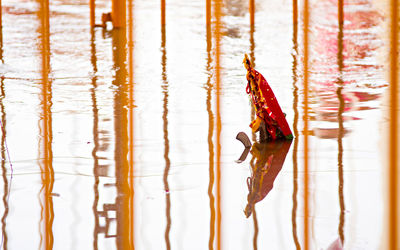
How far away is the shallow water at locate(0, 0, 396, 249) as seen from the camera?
2764mm

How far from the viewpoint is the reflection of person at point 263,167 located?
3.11 meters

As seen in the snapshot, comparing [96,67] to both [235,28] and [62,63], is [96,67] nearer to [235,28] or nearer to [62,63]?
[62,63]

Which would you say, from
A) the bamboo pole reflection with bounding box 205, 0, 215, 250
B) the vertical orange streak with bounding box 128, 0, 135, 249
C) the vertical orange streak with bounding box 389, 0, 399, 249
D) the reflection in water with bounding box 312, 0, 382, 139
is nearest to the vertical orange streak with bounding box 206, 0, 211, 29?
the bamboo pole reflection with bounding box 205, 0, 215, 250

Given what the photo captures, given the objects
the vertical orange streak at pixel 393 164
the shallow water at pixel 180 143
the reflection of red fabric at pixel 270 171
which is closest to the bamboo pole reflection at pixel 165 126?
the shallow water at pixel 180 143

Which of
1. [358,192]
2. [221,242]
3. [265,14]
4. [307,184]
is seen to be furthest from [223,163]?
[265,14]

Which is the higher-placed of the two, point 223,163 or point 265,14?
point 265,14

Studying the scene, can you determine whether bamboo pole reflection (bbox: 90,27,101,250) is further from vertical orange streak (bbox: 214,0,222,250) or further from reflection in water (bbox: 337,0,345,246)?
reflection in water (bbox: 337,0,345,246)

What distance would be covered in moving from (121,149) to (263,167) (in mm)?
696

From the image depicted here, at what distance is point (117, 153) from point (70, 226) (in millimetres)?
925

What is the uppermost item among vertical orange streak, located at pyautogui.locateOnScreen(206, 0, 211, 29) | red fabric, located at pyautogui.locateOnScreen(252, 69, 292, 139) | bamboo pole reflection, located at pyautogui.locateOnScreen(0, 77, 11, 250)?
vertical orange streak, located at pyautogui.locateOnScreen(206, 0, 211, 29)

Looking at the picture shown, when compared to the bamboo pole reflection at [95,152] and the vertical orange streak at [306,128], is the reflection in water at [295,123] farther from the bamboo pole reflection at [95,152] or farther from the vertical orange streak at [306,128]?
the bamboo pole reflection at [95,152]

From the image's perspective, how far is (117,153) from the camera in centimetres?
366

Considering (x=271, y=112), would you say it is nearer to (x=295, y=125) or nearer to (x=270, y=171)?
(x=295, y=125)

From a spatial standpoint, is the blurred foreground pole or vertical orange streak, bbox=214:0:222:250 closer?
vertical orange streak, bbox=214:0:222:250
